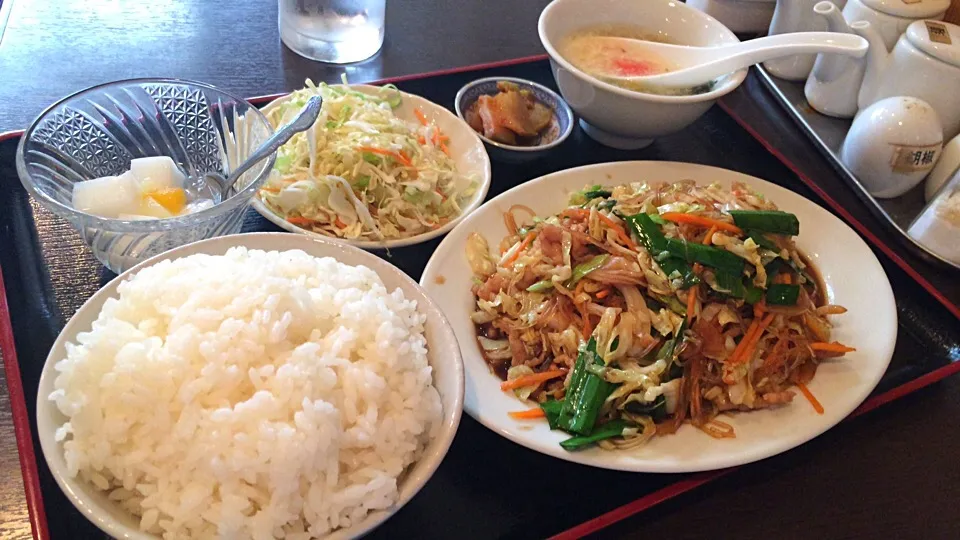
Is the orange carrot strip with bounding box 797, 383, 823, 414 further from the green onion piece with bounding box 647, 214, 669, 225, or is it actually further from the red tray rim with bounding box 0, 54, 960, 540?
the green onion piece with bounding box 647, 214, 669, 225

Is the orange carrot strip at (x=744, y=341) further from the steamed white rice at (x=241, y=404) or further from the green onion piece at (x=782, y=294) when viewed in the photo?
the steamed white rice at (x=241, y=404)

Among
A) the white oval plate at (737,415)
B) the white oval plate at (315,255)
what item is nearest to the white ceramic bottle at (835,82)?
the white oval plate at (737,415)

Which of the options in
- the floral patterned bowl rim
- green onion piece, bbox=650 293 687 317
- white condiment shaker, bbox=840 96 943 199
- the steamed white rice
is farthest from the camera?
white condiment shaker, bbox=840 96 943 199

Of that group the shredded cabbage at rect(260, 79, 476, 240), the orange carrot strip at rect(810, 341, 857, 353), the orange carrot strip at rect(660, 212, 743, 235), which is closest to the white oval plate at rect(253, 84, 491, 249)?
the shredded cabbage at rect(260, 79, 476, 240)

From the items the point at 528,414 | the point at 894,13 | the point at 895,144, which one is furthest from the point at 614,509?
the point at 894,13

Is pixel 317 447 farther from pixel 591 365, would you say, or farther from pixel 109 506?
pixel 591 365

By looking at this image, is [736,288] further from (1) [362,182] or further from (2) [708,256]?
(1) [362,182]

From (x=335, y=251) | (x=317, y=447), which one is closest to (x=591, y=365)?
(x=335, y=251)
